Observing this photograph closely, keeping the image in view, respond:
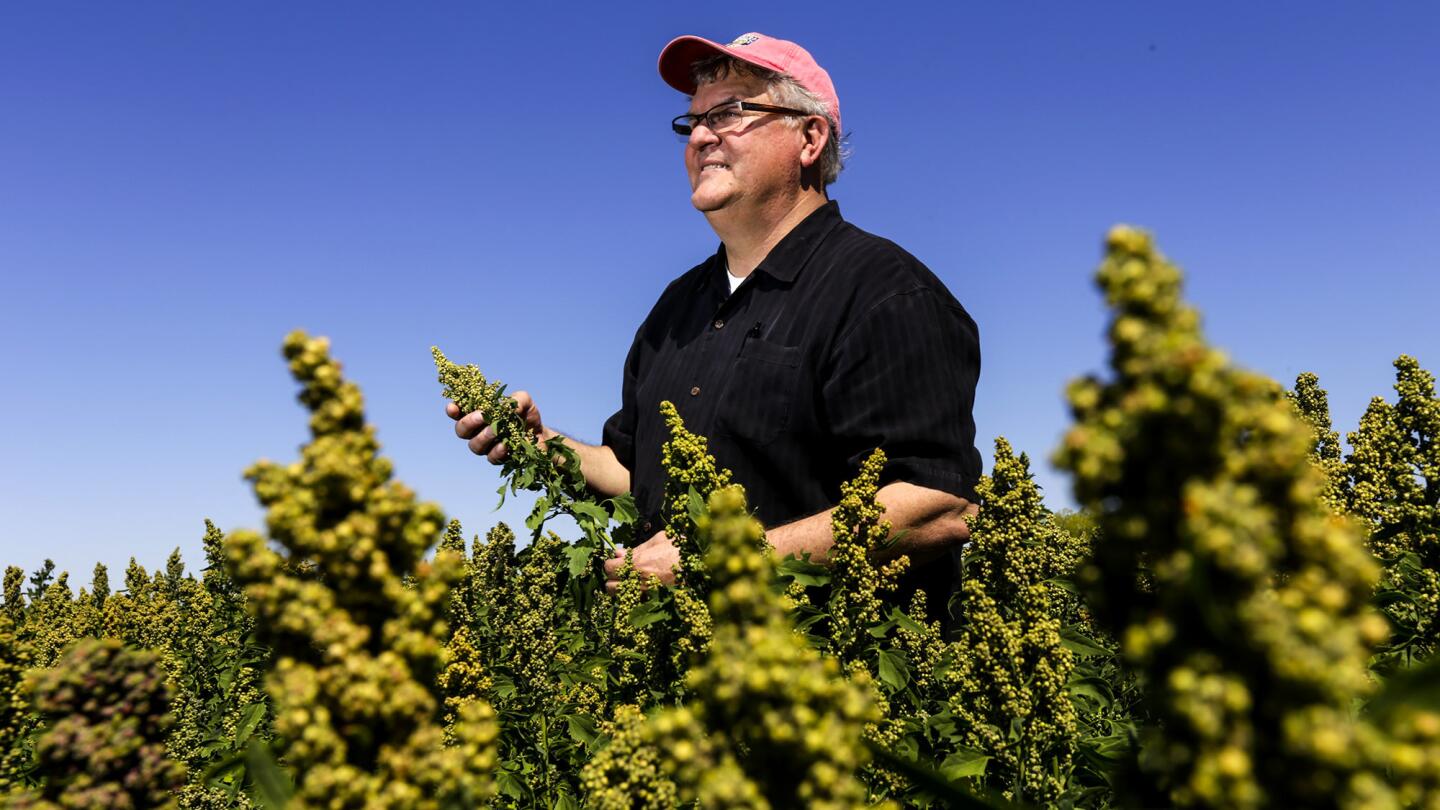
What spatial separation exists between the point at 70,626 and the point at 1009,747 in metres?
10.4

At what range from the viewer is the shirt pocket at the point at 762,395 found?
6301 millimetres

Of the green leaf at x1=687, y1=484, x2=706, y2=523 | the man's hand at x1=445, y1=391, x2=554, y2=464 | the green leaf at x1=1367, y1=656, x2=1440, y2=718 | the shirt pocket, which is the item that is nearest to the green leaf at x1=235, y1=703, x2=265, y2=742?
the man's hand at x1=445, y1=391, x2=554, y2=464

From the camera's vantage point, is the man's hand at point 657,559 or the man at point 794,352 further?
the man at point 794,352

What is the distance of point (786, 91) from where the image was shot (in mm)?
7586

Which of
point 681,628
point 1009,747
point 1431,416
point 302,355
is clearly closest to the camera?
point 302,355

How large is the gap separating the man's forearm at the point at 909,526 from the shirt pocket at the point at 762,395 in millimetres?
793

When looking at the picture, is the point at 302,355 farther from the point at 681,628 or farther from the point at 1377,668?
the point at 1377,668

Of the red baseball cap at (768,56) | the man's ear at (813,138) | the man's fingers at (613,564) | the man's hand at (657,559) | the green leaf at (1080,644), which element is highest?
the red baseball cap at (768,56)

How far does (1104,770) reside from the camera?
13.1 ft

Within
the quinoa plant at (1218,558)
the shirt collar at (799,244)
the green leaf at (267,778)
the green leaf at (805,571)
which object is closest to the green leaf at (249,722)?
the green leaf at (805,571)

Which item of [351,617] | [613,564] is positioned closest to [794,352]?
[613,564]

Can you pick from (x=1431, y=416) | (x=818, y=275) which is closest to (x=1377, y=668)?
(x=1431, y=416)

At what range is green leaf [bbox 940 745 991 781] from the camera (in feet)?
13.4

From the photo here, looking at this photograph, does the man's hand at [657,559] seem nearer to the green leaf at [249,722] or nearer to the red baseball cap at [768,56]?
the green leaf at [249,722]
